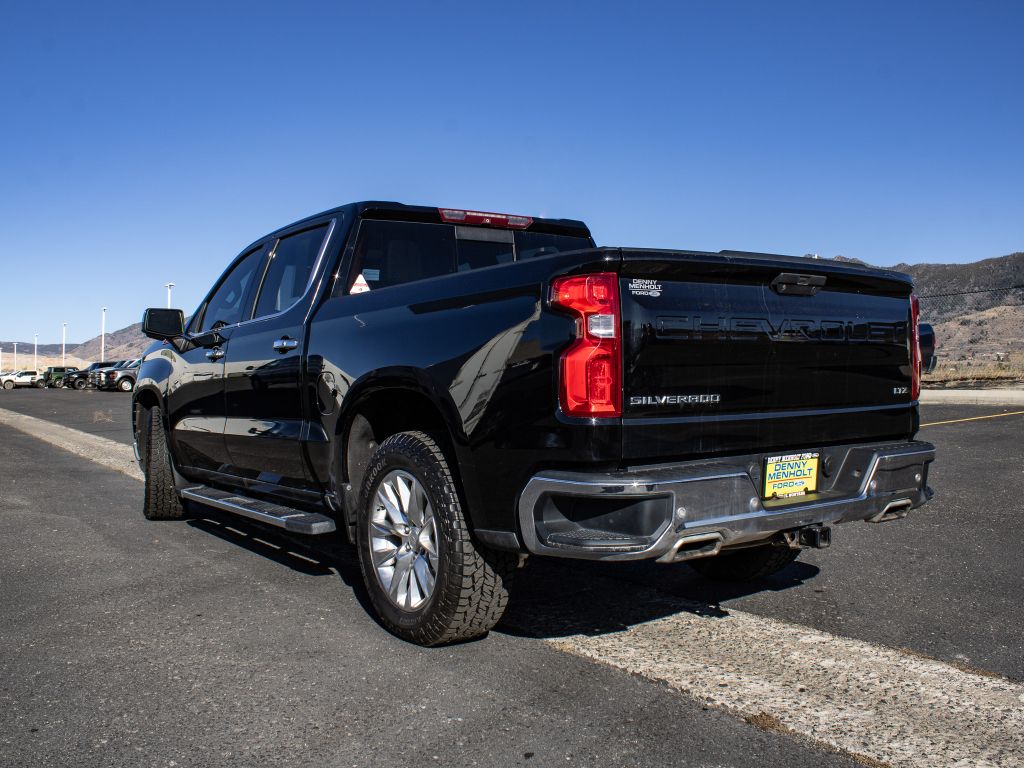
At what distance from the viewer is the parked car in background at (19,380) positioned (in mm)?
58844

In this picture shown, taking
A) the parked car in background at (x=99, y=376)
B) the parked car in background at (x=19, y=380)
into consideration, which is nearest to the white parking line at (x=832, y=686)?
the parked car in background at (x=99, y=376)

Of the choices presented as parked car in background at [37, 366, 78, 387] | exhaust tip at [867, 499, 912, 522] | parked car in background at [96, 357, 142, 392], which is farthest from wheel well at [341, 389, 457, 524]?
parked car in background at [37, 366, 78, 387]

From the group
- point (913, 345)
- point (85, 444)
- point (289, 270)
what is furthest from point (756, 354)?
point (85, 444)

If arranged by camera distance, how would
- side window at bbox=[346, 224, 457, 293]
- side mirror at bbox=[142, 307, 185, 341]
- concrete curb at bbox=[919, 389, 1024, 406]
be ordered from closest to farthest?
side window at bbox=[346, 224, 457, 293] → side mirror at bbox=[142, 307, 185, 341] → concrete curb at bbox=[919, 389, 1024, 406]

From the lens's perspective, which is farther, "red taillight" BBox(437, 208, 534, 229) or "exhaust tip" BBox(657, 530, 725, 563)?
"red taillight" BBox(437, 208, 534, 229)

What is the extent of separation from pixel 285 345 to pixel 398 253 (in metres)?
0.78

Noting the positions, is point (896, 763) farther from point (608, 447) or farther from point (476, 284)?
point (476, 284)

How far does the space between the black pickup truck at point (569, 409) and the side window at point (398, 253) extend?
0.01 metres

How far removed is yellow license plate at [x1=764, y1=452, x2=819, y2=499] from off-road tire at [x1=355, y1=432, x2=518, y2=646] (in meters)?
1.03

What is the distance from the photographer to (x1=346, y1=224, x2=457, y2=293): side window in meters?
4.74

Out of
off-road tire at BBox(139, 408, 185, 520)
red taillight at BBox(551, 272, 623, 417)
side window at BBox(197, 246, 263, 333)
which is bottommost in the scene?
off-road tire at BBox(139, 408, 185, 520)

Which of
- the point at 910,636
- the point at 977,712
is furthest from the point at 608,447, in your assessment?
the point at 910,636

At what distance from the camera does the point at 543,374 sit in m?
3.12

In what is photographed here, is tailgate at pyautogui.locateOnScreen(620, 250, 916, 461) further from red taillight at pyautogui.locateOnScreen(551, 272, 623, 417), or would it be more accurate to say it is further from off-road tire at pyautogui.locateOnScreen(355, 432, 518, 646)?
off-road tire at pyautogui.locateOnScreen(355, 432, 518, 646)
